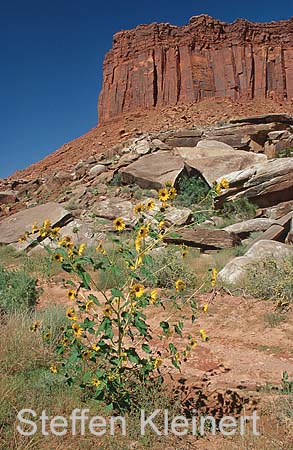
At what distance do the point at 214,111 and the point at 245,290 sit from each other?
2560 cm

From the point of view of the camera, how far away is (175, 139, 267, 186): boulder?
13531mm

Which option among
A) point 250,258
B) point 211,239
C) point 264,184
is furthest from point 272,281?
point 264,184

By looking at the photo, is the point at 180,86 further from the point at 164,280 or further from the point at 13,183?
the point at 164,280

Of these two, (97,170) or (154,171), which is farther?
(97,170)

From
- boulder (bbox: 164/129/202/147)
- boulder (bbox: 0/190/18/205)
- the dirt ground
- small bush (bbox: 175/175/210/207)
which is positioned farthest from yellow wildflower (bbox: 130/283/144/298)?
Result: boulder (bbox: 0/190/18/205)

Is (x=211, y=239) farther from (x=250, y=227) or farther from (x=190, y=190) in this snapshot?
(x=190, y=190)

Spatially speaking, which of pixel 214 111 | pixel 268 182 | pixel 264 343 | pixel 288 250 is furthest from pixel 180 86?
pixel 264 343

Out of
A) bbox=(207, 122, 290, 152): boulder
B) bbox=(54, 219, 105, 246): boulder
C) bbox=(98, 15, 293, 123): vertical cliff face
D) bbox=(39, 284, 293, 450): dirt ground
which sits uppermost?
bbox=(98, 15, 293, 123): vertical cliff face

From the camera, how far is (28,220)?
12688 mm

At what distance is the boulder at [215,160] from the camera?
13531 millimetres

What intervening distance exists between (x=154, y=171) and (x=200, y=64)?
25.4 metres

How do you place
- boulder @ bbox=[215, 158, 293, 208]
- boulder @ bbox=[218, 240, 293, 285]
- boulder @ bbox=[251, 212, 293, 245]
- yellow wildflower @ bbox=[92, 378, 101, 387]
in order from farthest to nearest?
boulder @ bbox=[215, 158, 293, 208] < boulder @ bbox=[251, 212, 293, 245] < boulder @ bbox=[218, 240, 293, 285] < yellow wildflower @ bbox=[92, 378, 101, 387]

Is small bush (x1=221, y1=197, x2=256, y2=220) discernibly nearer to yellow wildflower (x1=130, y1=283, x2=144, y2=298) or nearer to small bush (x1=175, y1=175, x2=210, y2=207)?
small bush (x1=175, y1=175, x2=210, y2=207)

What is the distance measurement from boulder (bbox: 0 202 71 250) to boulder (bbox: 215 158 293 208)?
4.91 meters
